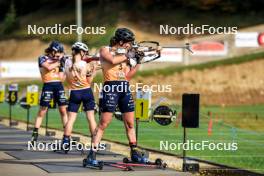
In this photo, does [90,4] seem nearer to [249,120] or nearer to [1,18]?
[1,18]

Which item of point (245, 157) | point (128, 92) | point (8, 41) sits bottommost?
point (245, 157)

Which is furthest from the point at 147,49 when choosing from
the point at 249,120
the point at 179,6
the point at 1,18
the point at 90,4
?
the point at 1,18

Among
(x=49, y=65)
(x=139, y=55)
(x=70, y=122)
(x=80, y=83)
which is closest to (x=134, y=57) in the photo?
(x=139, y=55)

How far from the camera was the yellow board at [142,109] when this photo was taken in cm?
1436

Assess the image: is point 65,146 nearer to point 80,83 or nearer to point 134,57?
point 80,83

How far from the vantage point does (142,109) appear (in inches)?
567

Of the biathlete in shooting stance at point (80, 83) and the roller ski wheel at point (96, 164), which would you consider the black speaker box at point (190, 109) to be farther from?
the biathlete in shooting stance at point (80, 83)

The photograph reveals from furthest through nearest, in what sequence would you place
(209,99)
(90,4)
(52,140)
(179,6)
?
(90,4), (179,6), (209,99), (52,140)

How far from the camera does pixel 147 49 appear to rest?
41.4 ft

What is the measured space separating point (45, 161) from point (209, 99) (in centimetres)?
3659

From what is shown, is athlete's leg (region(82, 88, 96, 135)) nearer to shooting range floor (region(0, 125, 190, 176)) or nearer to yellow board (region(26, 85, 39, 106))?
shooting range floor (region(0, 125, 190, 176))

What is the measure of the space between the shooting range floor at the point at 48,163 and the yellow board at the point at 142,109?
844 mm

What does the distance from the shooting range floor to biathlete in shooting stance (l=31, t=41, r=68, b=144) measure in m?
0.99

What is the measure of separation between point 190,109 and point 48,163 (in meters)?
2.48
